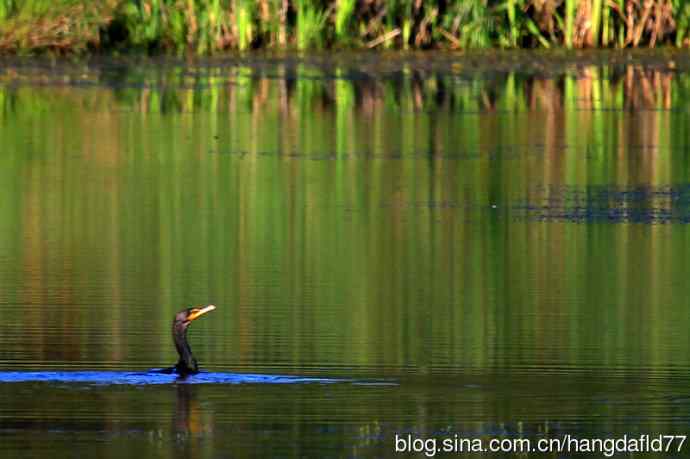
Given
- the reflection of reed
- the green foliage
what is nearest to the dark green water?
the reflection of reed

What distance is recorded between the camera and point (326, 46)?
25.3 meters

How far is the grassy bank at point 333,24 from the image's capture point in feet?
79.2

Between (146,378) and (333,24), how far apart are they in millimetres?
17027

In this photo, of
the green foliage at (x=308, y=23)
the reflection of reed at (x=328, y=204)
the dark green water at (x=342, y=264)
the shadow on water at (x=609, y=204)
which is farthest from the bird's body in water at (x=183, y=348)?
the green foliage at (x=308, y=23)

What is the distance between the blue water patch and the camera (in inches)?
330

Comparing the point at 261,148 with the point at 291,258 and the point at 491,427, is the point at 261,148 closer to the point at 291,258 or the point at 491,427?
the point at 291,258

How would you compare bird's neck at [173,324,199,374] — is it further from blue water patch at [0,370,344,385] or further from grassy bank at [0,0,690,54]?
grassy bank at [0,0,690,54]

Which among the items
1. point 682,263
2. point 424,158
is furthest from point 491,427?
point 424,158

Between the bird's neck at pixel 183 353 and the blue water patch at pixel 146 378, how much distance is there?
0.03 meters

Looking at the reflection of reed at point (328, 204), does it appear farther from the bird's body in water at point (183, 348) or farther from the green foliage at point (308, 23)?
the green foliage at point (308, 23)

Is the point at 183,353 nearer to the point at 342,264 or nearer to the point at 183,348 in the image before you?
the point at 183,348

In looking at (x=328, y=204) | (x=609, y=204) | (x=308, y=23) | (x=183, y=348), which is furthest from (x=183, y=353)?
(x=308, y=23)

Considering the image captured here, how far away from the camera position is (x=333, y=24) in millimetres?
25266

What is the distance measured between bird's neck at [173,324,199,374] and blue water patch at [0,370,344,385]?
28 mm
